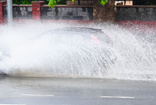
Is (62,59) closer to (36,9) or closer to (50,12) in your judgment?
(50,12)

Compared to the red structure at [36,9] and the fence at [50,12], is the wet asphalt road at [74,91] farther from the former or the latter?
the red structure at [36,9]

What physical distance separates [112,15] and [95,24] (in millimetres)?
1014

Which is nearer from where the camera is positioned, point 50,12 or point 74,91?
point 74,91

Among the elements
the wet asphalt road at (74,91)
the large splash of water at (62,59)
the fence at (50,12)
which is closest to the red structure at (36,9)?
the fence at (50,12)

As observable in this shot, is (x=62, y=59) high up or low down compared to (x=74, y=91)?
up

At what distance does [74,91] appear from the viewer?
31.0 feet

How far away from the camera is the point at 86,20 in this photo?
779 inches

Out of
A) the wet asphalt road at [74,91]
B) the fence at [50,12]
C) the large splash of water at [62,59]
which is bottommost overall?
the wet asphalt road at [74,91]

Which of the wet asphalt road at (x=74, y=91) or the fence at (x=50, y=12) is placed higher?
the fence at (x=50, y=12)

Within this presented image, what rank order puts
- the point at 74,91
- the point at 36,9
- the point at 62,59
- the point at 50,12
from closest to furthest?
1. the point at 74,91
2. the point at 62,59
3. the point at 50,12
4. the point at 36,9

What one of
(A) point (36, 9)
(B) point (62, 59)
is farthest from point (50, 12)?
(B) point (62, 59)

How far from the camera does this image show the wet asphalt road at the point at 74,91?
27.6 ft

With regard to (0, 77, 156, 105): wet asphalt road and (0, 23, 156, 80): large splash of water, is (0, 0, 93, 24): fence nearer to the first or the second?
(0, 23, 156, 80): large splash of water

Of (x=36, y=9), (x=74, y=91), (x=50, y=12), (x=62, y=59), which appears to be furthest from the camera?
(x=36, y=9)
